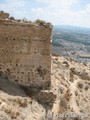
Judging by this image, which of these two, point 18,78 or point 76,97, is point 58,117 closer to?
point 18,78

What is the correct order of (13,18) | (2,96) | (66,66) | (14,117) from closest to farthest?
(14,117)
(2,96)
(13,18)
(66,66)

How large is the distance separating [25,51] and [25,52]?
7 centimetres

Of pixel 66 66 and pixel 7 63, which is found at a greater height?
pixel 7 63

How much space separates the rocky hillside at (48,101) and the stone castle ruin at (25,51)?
69 cm

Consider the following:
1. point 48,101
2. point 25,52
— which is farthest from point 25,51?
point 48,101

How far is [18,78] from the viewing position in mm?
22719

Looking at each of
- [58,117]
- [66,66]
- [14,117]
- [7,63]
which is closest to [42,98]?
[58,117]

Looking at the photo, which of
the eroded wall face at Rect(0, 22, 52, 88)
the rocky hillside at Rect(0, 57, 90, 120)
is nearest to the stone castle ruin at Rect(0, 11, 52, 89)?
the eroded wall face at Rect(0, 22, 52, 88)

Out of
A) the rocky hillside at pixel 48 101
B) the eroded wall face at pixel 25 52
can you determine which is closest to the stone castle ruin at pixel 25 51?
the eroded wall face at pixel 25 52

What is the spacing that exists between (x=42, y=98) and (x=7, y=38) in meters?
4.51

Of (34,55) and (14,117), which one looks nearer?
(14,117)

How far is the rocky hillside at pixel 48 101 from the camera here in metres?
19.3

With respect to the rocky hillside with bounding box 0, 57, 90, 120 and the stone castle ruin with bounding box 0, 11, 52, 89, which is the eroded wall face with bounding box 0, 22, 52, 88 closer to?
the stone castle ruin with bounding box 0, 11, 52, 89

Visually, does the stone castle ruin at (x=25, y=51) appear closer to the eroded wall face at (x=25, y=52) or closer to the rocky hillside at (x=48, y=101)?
the eroded wall face at (x=25, y=52)
